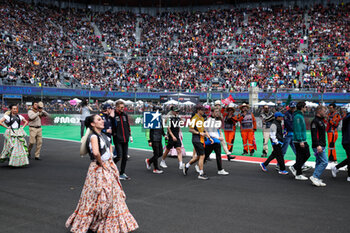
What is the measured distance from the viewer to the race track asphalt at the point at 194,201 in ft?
14.6

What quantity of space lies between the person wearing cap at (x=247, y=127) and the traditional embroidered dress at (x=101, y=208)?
8.13 meters

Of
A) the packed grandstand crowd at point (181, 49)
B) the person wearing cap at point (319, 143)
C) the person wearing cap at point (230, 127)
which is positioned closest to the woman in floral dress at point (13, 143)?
the person wearing cap at point (230, 127)

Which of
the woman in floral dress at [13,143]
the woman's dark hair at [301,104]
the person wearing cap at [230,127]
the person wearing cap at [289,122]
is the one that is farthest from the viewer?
the person wearing cap at [230,127]

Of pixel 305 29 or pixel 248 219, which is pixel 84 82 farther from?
pixel 248 219

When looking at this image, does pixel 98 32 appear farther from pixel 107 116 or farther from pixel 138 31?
pixel 107 116

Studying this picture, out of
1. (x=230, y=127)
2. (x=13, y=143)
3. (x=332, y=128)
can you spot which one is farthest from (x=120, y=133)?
(x=332, y=128)

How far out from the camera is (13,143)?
343 inches

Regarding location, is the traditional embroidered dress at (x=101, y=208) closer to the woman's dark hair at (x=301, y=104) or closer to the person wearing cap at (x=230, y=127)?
the woman's dark hair at (x=301, y=104)

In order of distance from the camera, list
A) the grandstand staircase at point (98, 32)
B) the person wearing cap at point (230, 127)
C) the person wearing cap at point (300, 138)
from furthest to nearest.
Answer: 1. the grandstand staircase at point (98, 32)
2. the person wearing cap at point (230, 127)
3. the person wearing cap at point (300, 138)

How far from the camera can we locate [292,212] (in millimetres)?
5051

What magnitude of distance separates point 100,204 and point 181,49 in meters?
40.1

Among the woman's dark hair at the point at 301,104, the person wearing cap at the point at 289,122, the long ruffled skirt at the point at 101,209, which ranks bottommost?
the long ruffled skirt at the point at 101,209

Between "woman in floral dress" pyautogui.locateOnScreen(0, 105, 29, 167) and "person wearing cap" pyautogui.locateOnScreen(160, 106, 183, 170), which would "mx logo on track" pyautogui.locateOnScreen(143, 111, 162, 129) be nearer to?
"person wearing cap" pyautogui.locateOnScreen(160, 106, 183, 170)

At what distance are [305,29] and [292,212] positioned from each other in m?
40.4
